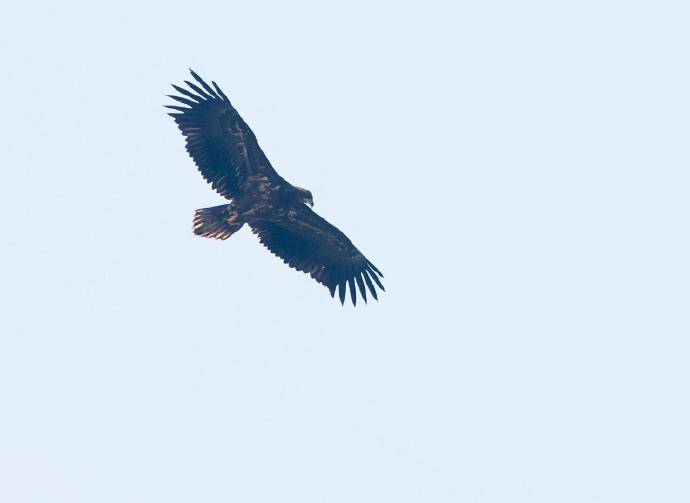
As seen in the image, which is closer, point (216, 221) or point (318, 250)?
point (216, 221)

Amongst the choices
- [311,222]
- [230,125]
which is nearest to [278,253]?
[311,222]

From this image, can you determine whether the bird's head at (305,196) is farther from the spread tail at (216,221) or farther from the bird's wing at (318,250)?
the spread tail at (216,221)

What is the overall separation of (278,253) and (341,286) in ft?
6.10

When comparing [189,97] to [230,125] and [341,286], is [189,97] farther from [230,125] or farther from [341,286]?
[341,286]

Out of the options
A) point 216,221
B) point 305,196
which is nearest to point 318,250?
point 305,196

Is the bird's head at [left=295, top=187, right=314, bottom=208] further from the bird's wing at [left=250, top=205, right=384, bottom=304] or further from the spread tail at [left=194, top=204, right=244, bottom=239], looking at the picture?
the spread tail at [left=194, top=204, right=244, bottom=239]

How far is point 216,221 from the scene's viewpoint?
42750 mm

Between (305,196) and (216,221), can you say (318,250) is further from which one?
(216,221)

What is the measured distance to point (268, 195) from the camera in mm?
42500

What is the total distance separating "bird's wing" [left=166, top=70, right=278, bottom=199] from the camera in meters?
41.8

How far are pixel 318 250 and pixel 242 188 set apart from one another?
3101 millimetres

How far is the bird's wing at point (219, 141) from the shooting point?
137ft

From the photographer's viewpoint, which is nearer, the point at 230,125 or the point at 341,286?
the point at 230,125

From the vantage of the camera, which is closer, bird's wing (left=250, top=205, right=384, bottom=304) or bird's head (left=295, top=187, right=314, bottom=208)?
bird's head (left=295, top=187, right=314, bottom=208)
